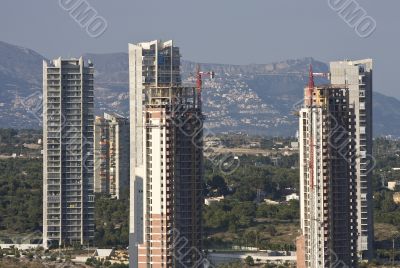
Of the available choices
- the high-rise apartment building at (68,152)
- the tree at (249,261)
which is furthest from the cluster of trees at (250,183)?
the tree at (249,261)

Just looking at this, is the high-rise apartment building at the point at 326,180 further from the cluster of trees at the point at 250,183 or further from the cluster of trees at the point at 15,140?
the cluster of trees at the point at 15,140

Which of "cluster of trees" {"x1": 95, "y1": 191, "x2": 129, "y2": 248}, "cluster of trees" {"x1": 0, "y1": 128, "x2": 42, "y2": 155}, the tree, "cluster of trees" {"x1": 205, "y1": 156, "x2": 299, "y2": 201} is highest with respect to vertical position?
"cluster of trees" {"x1": 0, "y1": 128, "x2": 42, "y2": 155}

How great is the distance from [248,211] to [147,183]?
34.2m

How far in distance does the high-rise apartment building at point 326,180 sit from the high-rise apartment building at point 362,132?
17001 millimetres

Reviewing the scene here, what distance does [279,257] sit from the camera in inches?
2473

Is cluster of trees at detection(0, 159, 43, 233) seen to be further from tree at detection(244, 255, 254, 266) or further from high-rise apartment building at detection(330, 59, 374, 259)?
tree at detection(244, 255, 254, 266)

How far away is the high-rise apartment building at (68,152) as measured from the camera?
72.0 meters

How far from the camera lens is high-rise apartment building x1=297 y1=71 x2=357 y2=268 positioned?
47.2m

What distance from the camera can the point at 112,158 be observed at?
3610 inches

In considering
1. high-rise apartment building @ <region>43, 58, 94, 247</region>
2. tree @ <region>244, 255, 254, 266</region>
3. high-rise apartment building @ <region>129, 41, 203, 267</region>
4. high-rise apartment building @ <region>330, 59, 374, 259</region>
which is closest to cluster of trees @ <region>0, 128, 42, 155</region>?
high-rise apartment building @ <region>43, 58, 94, 247</region>

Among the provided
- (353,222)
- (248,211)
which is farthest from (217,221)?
(353,222)

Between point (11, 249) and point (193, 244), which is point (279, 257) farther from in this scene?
point (193, 244)

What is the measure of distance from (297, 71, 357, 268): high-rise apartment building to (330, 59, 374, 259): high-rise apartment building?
→ 17.0m

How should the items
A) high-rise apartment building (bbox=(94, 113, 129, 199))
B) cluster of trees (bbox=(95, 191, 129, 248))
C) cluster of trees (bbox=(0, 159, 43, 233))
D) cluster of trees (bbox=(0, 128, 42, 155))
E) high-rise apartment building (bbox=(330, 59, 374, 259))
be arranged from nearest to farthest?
high-rise apartment building (bbox=(330, 59, 374, 259)) → cluster of trees (bbox=(95, 191, 129, 248)) → cluster of trees (bbox=(0, 159, 43, 233)) → high-rise apartment building (bbox=(94, 113, 129, 199)) → cluster of trees (bbox=(0, 128, 42, 155))
